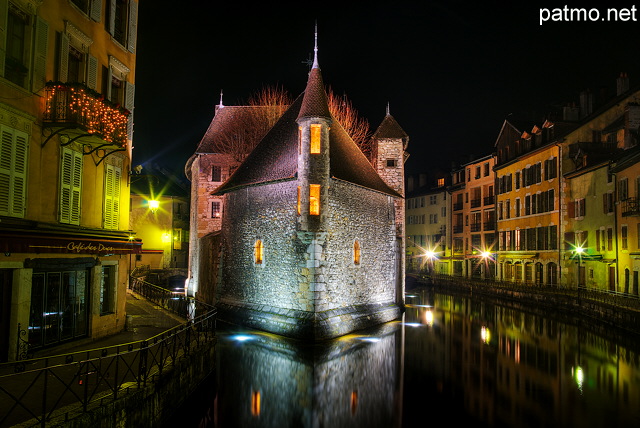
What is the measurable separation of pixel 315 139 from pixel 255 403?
11534 mm

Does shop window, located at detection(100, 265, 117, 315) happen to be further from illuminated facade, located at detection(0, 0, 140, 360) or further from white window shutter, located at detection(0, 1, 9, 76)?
white window shutter, located at detection(0, 1, 9, 76)

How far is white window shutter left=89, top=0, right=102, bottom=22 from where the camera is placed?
14.1 m

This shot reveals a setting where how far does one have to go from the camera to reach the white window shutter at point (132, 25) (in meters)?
16.4

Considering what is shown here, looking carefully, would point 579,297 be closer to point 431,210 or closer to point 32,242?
point 32,242

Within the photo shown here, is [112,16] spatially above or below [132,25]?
below

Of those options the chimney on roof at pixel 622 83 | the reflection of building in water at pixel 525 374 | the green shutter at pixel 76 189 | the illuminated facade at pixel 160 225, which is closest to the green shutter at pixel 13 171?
the green shutter at pixel 76 189

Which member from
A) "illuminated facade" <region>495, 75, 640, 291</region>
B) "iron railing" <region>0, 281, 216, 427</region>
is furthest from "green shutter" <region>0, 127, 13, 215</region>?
"illuminated facade" <region>495, 75, 640, 291</region>

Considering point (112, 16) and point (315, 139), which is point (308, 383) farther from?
point (112, 16)

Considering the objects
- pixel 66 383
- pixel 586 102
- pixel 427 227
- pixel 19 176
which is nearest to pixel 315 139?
pixel 19 176

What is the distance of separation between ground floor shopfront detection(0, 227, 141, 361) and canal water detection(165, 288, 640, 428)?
→ 3643mm

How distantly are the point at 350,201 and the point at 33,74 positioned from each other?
14.2m

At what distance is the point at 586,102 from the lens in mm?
38375

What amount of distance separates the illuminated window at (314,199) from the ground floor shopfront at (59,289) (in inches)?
298

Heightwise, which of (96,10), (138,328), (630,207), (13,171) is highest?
(96,10)
